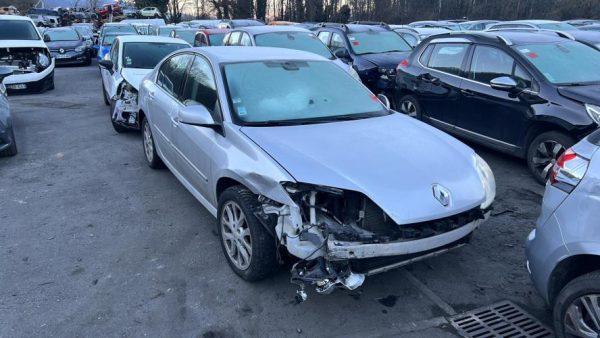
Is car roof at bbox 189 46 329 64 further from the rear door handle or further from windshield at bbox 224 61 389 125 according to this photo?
the rear door handle

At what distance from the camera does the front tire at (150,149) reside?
5.91 m

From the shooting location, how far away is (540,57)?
5.95 meters

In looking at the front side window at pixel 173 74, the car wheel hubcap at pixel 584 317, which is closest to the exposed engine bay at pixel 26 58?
the front side window at pixel 173 74

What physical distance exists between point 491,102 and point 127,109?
5569 mm

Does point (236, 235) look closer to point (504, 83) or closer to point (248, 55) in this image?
point (248, 55)

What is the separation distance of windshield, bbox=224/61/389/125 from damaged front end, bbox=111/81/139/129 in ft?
13.5

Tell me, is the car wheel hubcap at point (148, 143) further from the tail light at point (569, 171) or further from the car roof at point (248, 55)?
the tail light at point (569, 171)

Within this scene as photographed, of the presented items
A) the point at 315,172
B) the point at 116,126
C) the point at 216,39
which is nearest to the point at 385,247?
the point at 315,172

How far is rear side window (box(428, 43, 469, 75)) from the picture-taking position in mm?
6750

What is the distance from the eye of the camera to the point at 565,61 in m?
5.99

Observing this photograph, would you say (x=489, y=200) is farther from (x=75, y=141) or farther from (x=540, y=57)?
(x=75, y=141)

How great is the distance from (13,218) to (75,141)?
314 centimetres

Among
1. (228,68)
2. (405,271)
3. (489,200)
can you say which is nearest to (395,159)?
(489,200)

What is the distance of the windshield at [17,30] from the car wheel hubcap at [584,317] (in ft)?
46.3
